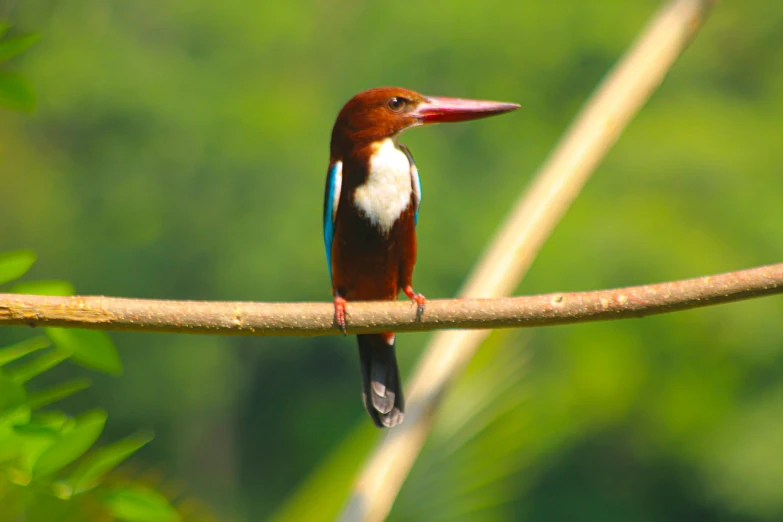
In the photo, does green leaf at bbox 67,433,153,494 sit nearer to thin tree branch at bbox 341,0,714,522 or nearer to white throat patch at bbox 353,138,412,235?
thin tree branch at bbox 341,0,714,522

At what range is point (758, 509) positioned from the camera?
17.0m

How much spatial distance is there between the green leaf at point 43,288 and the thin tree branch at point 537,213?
690 millimetres

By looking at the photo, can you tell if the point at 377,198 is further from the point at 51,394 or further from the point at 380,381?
the point at 51,394

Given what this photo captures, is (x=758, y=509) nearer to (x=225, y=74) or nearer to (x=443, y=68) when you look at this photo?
(x=443, y=68)

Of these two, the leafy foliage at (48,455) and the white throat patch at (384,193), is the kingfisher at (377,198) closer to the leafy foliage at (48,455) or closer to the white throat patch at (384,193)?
the white throat patch at (384,193)

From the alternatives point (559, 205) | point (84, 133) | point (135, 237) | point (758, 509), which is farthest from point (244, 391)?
point (559, 205)

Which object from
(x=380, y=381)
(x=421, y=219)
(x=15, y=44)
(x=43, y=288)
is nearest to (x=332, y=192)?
(x=380, y=381)

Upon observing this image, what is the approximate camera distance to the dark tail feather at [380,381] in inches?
104

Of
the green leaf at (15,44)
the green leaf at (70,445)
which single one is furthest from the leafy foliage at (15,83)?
the green leaf at (70,445)

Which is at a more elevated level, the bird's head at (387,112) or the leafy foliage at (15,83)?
the leafy foliage at (15,83)

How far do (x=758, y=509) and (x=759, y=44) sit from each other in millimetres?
12140

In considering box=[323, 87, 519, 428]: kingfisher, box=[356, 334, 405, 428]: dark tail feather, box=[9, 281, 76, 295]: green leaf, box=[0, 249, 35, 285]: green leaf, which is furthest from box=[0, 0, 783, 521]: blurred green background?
box=[0, 249, 35, 285]: green leaf

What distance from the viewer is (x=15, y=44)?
156 cm

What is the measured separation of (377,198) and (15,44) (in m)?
1.34
